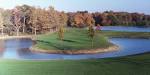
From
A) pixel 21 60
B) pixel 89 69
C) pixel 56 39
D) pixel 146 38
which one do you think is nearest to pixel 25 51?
pixel 21 60

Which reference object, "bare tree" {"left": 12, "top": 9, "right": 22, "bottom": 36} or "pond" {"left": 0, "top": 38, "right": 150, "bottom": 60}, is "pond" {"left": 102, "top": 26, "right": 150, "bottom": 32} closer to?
"pond" {"left": 0, "top": 38, "right": 150, "bottom": 60}

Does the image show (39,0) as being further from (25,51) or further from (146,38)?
(146,38)

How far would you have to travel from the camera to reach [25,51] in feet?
19.6

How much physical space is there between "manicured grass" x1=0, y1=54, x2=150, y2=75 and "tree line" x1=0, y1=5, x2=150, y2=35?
627mm

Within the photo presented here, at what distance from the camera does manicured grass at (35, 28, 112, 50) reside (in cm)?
573

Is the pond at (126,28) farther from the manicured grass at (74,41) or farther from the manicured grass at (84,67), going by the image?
the manicured grass at (84,67)

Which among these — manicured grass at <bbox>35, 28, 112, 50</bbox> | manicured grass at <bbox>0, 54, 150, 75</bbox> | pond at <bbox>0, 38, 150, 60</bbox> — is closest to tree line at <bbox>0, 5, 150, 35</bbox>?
manicured grass at <bbox>35, 28, 112, 50</bbox>

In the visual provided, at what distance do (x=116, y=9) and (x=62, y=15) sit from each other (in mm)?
945

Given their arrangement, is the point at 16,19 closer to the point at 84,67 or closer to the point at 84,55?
the point at 84,55

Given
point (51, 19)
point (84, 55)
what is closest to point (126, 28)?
point (84, 55)

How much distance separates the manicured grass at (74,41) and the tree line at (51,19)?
0.14 metres

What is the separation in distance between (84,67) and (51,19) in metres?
1.14

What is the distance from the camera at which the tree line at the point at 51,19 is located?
19.1ft

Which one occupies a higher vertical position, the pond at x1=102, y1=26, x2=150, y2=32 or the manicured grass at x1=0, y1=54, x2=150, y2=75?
the pond at x1=102, y1=26, x2=150, y2=32
